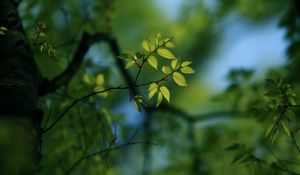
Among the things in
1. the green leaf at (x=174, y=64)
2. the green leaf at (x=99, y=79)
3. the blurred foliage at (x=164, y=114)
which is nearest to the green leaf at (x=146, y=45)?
the blurred foliage at (x=164, y=114)

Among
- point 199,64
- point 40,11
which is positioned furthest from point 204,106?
point 40,11

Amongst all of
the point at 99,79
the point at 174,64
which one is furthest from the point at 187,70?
the point at 99,79

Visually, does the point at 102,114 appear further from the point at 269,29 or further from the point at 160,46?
the point at 269,29

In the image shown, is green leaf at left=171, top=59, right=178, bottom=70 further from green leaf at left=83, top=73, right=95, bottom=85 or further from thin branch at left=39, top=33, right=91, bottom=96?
green leaf at left=83, top=73, right=95, bottom=85

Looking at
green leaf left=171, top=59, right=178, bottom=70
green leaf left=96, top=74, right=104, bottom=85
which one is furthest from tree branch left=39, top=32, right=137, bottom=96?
green leaf left=171, top=59, right=178, bottom=70

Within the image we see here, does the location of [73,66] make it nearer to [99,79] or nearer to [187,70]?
[99,79]

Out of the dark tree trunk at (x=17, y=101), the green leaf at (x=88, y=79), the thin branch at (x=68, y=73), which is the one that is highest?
the green leaf at (x=88, y=79)

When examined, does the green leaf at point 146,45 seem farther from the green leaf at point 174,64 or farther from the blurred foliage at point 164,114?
the green leaf at point 174,64
